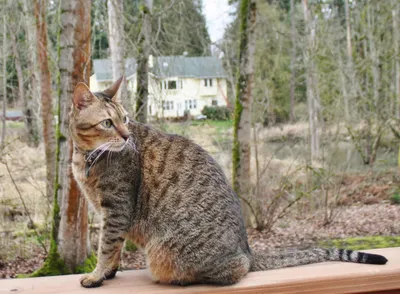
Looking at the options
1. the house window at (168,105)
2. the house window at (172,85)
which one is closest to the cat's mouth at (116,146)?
the house window at (168,105)

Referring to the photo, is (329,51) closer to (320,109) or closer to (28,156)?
(320,109)

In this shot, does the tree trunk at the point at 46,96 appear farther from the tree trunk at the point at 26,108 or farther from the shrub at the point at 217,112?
the shrub at the point at 217,112

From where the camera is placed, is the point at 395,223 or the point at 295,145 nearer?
the point at 395,223

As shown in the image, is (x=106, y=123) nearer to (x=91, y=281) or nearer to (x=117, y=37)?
(x=91, y=281)

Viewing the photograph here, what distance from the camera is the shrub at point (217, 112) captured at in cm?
655

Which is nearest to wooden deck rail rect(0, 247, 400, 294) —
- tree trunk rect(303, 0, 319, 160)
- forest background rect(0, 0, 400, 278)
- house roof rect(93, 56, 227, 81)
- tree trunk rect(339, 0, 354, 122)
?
forest background rect(0, 0, 400, 278)

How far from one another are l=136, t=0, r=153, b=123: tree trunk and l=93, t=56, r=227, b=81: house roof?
0.18m

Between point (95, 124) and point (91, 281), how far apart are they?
0.54 meters

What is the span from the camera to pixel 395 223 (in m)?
6.02

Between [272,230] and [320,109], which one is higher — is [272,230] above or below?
below

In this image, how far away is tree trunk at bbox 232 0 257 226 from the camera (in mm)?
5551

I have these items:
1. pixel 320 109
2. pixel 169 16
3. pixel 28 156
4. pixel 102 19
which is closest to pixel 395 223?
pixel 320 109

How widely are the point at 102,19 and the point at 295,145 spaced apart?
399 cm

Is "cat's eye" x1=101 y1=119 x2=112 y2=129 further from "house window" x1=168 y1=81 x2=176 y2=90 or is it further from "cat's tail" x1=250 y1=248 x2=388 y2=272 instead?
"house window" x1=168 y1=81 x2=176 y2=90
